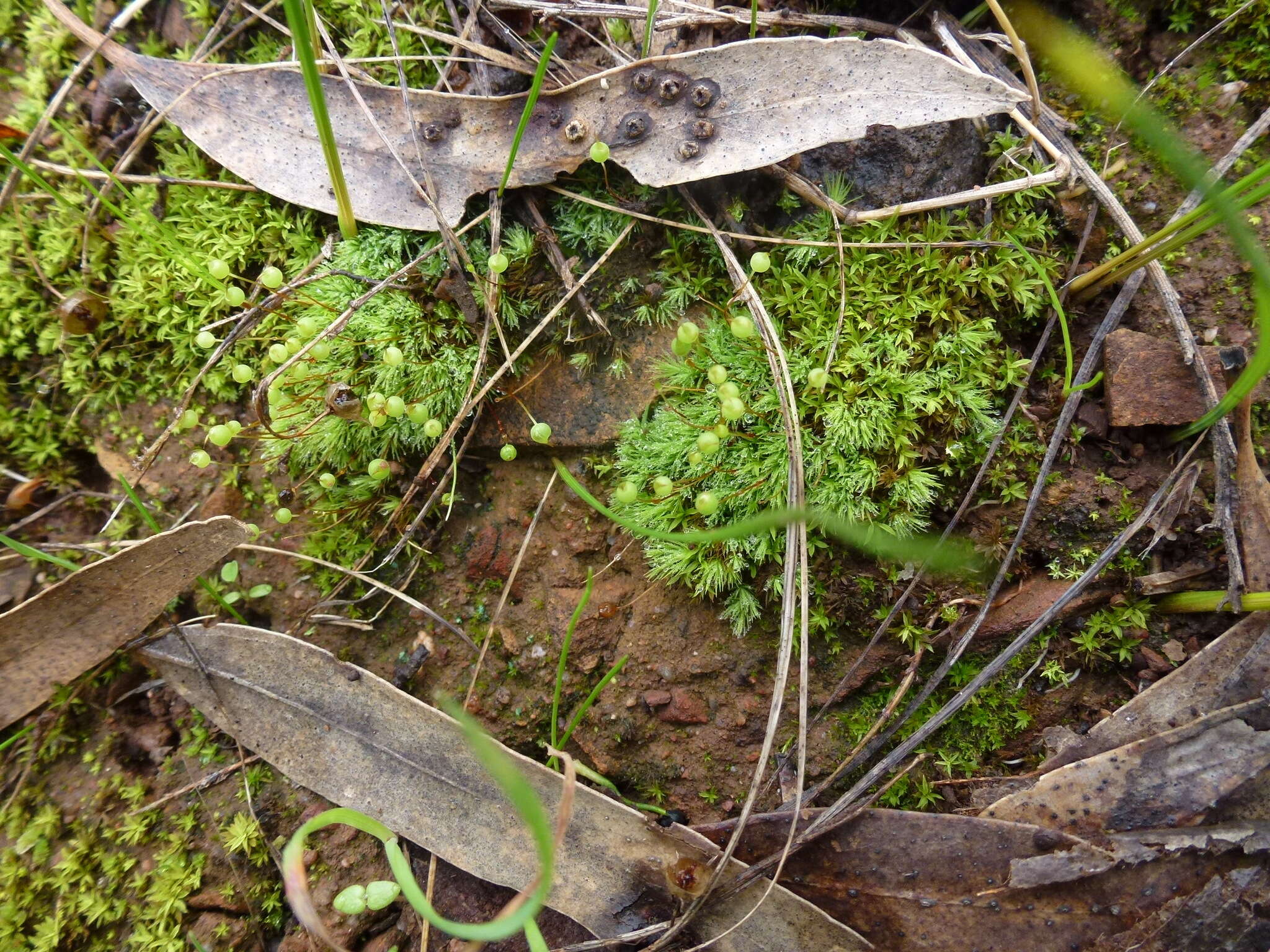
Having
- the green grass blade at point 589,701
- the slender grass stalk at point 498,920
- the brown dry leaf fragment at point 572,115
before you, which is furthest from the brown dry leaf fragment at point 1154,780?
the brown dry leaf fragment at point 572,115

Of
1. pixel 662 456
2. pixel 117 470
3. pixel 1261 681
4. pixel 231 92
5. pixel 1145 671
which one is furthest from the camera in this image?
pixel 117 470

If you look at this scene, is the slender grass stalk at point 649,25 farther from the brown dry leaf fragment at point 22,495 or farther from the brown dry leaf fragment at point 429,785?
the brown dry leaf fragment at point 22,495

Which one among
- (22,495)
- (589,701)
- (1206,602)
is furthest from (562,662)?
(22,495)

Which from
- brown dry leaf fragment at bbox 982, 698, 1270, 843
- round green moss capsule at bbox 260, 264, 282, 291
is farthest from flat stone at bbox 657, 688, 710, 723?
round green moss capsule at bbox 260, 264, 282, 291

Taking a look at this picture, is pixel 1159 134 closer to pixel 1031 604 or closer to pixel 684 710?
pixel 1031 604

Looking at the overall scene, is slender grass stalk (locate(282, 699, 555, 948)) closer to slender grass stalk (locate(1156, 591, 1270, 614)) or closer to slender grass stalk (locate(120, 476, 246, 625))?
slender grass stalk (locate(120, 476, 246, 625))

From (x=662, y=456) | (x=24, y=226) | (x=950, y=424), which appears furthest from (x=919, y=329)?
(x=24, y=226)

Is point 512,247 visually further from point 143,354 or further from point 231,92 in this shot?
point 143,354
